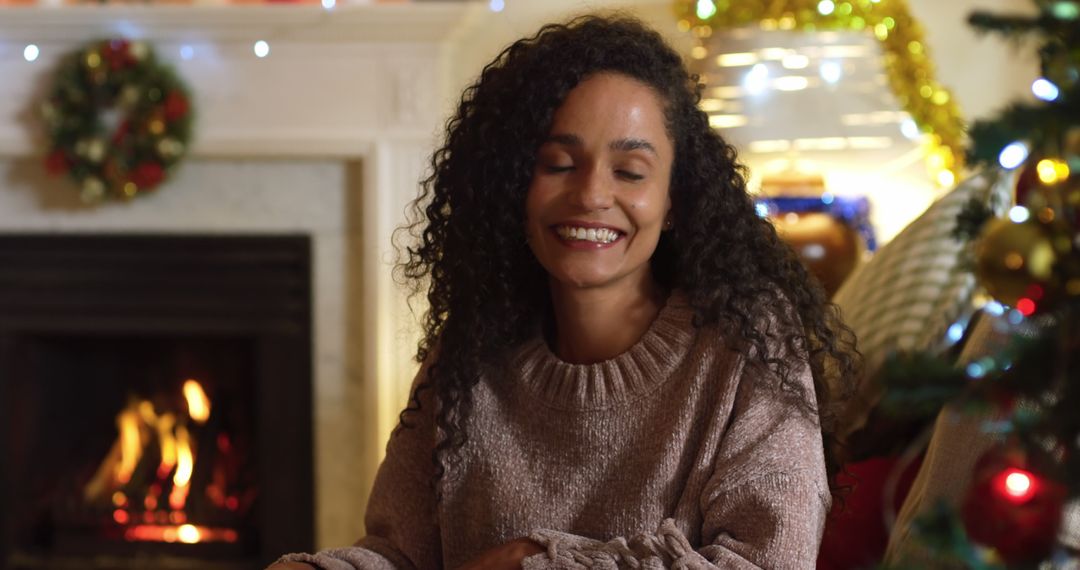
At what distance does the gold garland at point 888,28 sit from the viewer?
8.95ft

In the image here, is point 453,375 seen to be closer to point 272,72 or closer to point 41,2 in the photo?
point 272,72

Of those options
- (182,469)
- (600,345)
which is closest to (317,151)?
Result: (182,469)

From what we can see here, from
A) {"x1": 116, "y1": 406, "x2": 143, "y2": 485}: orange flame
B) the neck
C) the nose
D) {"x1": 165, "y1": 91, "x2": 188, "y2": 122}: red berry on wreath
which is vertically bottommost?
the neck

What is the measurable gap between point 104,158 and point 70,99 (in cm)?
16

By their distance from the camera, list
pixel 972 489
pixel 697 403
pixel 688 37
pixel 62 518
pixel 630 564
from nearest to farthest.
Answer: pixel 972 489, pixel 630 564, pixel 697 403, pixel 688 37, pixel 62 518

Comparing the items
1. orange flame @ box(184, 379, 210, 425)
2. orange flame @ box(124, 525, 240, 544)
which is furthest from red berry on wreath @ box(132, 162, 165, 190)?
orange flame @ box(124, 525, 240, 544)

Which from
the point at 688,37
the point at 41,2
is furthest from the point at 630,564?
the point at 41,2

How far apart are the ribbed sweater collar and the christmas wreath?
1.85 metres

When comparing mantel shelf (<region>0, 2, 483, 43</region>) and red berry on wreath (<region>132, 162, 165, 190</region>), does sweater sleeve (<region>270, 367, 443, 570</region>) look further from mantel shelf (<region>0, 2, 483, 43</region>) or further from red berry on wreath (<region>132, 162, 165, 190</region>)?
red berry on wreath (<region>132, 162, 165, 190</region>)

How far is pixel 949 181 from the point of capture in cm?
282

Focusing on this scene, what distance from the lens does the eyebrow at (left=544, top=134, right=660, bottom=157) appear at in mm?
1398

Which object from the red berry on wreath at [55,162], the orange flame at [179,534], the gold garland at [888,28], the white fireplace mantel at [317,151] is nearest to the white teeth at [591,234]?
the gold garland at [888,28]

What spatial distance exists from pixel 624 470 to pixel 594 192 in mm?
307

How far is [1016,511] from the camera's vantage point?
25.9 inches
